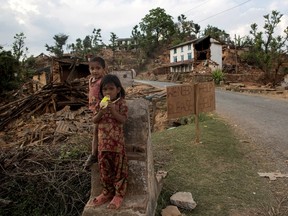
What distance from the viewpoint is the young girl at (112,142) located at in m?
3.14

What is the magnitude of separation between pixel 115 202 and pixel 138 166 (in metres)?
0.49

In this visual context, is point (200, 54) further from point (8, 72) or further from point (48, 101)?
point (48, 101)

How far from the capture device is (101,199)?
3.34 metres

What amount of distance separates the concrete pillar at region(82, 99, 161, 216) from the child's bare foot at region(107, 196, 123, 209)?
Answer: 5 centimetres

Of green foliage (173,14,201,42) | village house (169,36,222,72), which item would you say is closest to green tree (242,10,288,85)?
village house (169,36,222,72)

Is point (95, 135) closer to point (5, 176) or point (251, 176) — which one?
point (5, 176)

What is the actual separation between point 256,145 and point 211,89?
1.68 meters

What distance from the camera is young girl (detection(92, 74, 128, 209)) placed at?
3.14 metres

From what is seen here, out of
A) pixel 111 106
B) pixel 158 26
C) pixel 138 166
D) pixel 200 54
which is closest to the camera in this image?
pixel 111 106

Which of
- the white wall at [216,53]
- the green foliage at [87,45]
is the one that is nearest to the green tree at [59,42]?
the green foliage at [87,45]

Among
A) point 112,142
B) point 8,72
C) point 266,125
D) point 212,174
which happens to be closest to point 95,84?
point 112,142

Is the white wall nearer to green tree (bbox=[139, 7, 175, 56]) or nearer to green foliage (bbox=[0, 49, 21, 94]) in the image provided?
green tree (bbox=[139, 7, 175, 56])

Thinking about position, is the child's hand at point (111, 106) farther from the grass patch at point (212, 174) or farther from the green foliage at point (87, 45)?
the green foliage at point (87, 45)

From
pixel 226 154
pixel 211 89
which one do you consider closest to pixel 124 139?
pixel 226 154
